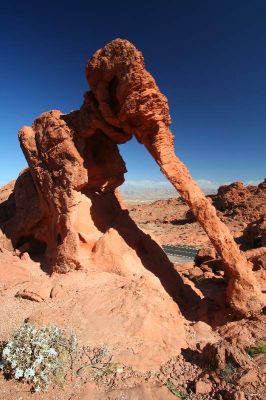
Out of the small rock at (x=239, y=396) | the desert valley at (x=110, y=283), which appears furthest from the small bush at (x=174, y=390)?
the small rock at (x=239, y=396)

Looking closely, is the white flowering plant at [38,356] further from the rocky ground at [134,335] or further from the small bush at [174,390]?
the small bush at [174,390]

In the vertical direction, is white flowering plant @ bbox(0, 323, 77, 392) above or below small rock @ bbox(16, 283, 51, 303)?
below

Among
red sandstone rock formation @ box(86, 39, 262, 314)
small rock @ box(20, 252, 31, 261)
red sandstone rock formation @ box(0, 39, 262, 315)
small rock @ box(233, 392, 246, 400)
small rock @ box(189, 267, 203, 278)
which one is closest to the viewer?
small rock @ box(233, 392, 246, 400)

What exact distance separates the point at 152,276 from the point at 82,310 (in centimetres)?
252

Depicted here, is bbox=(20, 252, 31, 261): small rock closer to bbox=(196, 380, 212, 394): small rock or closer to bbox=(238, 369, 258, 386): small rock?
bbox=(196, 380, 212, 394): small rock

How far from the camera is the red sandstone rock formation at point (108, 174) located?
8.48 meters

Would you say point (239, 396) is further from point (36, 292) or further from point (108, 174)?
point (108, 174)

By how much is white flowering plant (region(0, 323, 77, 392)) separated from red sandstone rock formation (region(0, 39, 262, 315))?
9.61ft

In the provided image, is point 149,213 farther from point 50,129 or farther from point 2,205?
point 50,129

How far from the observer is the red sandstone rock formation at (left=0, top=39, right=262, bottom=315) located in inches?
334

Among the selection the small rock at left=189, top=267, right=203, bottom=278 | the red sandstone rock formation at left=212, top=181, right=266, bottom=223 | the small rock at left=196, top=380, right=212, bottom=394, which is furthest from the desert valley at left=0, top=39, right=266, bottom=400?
the red sandstone rock formation at left=212, top=181, right=266, bottom=223

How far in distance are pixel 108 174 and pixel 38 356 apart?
6.19 meters

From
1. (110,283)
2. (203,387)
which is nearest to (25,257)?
(110,283)

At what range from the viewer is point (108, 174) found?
10.8m
